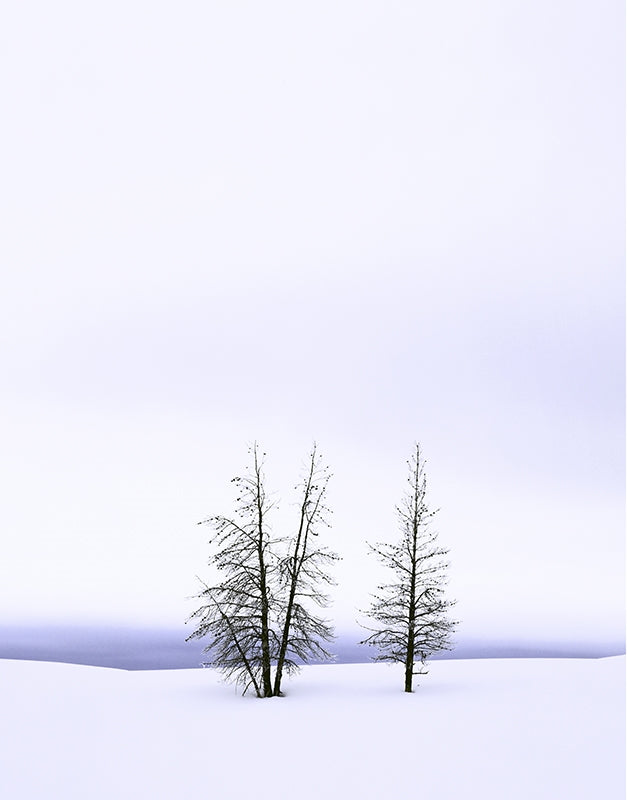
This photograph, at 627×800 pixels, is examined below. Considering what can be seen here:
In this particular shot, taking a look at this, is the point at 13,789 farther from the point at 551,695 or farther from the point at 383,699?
the point at 551,695

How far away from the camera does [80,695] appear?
23.0 metres

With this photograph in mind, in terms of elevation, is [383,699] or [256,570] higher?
[256,570]

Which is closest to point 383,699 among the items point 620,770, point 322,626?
point 322,626

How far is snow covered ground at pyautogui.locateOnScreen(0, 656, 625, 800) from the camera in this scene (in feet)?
41.3

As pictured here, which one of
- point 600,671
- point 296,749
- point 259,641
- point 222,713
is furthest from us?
point 600,671

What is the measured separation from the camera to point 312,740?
1627cm

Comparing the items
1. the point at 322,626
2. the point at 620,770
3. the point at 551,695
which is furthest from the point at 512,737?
the point at 322,626

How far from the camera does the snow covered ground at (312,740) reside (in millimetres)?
12594

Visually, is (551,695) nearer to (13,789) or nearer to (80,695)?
(80,695)

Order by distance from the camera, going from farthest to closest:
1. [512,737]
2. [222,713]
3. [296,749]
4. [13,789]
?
1. [222,713]
2. [512,737]
3. [296,749]
4. [13,789]

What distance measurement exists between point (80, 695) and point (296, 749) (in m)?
11.0

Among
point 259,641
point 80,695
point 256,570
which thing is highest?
point 256,570

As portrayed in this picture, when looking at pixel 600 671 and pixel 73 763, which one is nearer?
pixel 73 763

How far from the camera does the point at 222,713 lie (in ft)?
66.2
